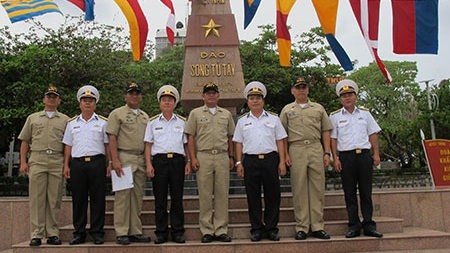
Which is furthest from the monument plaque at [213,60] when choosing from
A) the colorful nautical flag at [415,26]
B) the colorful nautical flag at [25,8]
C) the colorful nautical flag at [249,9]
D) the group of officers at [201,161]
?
the group of officers at [201,161]

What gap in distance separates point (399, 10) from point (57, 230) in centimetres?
511

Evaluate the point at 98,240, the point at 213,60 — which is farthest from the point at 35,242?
the point at 213,60

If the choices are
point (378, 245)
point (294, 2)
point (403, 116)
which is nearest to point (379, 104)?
point (403, 116)

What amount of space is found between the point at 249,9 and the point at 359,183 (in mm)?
3709

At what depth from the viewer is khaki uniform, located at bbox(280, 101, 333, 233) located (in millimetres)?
5020

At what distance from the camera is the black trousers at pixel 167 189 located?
4902 millimetres

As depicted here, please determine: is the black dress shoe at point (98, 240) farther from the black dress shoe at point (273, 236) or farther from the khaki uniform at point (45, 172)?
the black dress shoe at point (273, 236)

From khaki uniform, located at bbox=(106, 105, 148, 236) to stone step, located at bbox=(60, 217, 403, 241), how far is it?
37 cm

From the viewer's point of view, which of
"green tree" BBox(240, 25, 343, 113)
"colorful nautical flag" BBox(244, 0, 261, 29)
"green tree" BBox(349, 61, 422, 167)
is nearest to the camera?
"colorful nautical flag" BBox(244, 0, 261, 29)

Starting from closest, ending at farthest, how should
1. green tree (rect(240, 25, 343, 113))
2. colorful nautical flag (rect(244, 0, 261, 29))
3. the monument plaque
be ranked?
colorful nautical flag (rect(244, 0, 261, 29)) → the monument plaque → green tree (rect(240, 25, 343, 113))

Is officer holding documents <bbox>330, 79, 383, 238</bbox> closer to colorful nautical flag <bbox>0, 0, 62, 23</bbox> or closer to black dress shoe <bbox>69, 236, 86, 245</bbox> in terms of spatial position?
black dress shoe <bbox>69, 236, 86, 245</bbox>

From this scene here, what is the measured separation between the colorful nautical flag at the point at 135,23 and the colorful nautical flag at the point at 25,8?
1.09m

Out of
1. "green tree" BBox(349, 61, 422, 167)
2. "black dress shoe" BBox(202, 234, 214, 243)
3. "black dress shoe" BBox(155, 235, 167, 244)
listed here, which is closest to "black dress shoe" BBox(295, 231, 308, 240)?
"black dress shoe" BBox(202, 234, 214, 243)

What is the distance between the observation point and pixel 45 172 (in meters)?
5.13
